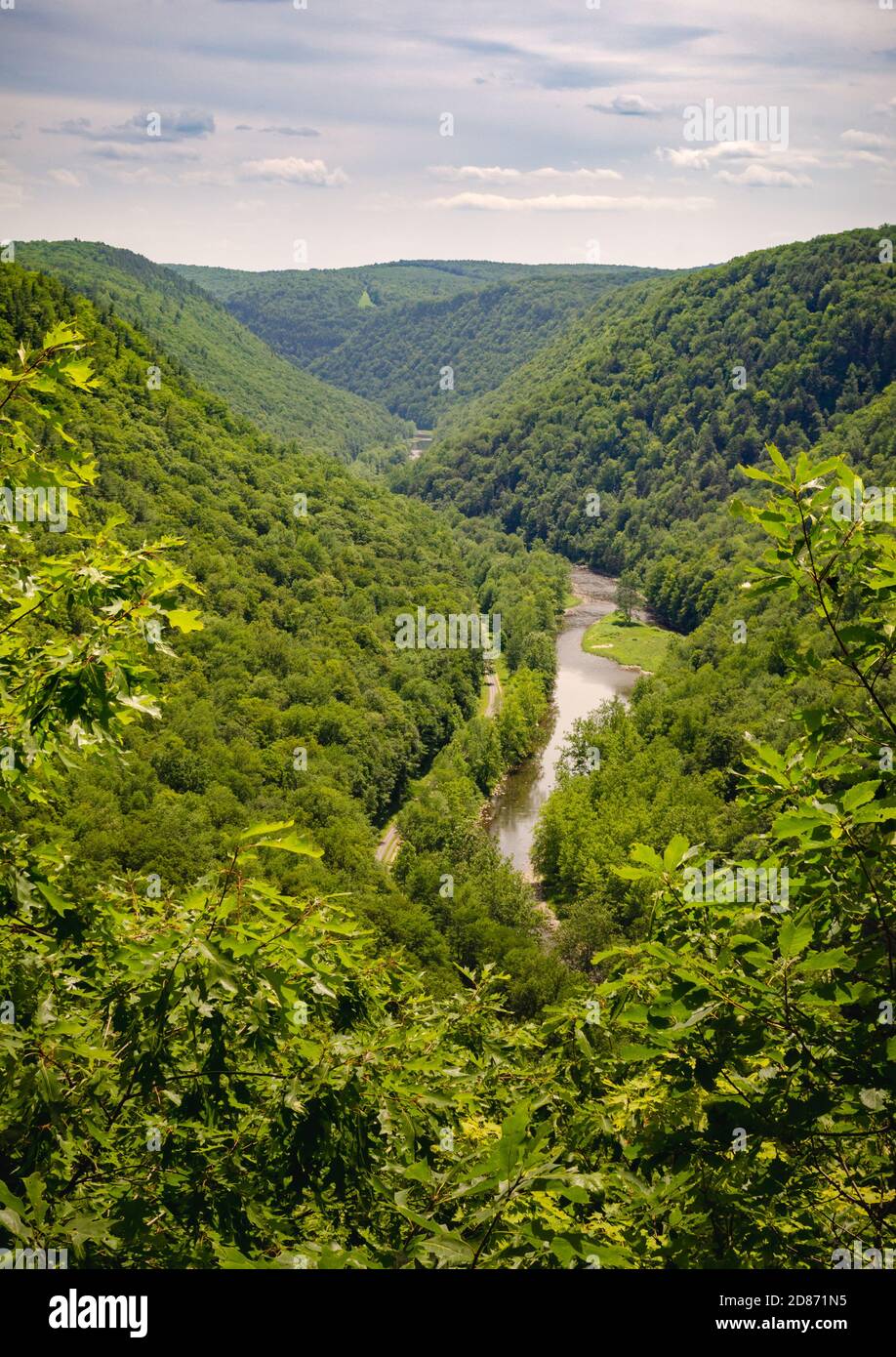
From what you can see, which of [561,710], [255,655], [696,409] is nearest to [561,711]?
[561,710]

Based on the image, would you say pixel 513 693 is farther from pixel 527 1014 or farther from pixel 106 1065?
pixel 106 1065

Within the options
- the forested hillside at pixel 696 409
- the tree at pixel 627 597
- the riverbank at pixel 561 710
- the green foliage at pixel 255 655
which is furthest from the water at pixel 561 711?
the forested hillside at pixel 696 409

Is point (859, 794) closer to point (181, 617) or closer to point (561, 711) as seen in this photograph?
point (181, 617)

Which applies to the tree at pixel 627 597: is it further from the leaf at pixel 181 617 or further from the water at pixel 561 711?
the leaf at pixel 181 617

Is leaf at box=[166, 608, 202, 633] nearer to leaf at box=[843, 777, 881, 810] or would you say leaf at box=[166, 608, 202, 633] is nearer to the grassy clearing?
leaf at box=[843, 777, 881, 810]

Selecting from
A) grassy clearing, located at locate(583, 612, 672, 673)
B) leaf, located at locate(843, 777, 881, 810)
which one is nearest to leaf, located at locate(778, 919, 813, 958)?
leaf, located at locate(843, 777, 881, 810)

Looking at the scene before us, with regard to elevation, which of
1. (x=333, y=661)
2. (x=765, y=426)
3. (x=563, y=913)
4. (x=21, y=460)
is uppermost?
(x=765, y=426)

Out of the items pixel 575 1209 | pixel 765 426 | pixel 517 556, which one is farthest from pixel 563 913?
pixel 765 426
